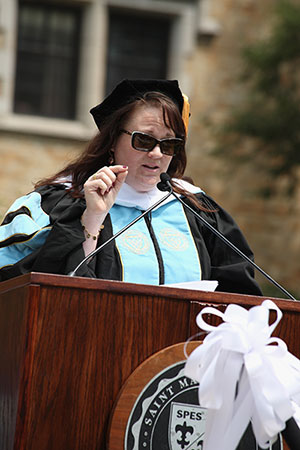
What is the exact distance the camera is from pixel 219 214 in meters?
3.64

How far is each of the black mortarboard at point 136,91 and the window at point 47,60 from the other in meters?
9.13

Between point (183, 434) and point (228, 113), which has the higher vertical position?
point (228, 113)

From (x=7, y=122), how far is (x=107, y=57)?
1643mm

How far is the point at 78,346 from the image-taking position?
248cm

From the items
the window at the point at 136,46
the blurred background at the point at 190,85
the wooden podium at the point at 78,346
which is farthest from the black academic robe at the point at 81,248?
the window at the point at 136,46

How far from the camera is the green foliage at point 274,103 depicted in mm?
11867

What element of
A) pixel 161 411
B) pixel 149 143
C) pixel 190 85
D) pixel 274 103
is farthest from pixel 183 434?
pixel 274 103

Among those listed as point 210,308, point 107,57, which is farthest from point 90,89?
point 210,308

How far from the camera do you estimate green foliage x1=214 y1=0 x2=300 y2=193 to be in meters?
11.9

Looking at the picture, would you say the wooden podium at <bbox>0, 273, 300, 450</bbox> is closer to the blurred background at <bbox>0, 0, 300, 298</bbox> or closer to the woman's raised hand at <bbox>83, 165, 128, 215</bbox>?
the woman's raised hand at <bbox>83, 165, 128, 215</bbox>

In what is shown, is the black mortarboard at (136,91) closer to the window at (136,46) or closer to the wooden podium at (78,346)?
the wooden podium at (78,346)

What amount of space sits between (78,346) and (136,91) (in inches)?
52.0

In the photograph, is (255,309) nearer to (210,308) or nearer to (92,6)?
(210,308)

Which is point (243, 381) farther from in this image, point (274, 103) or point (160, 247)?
point (274, 103)
